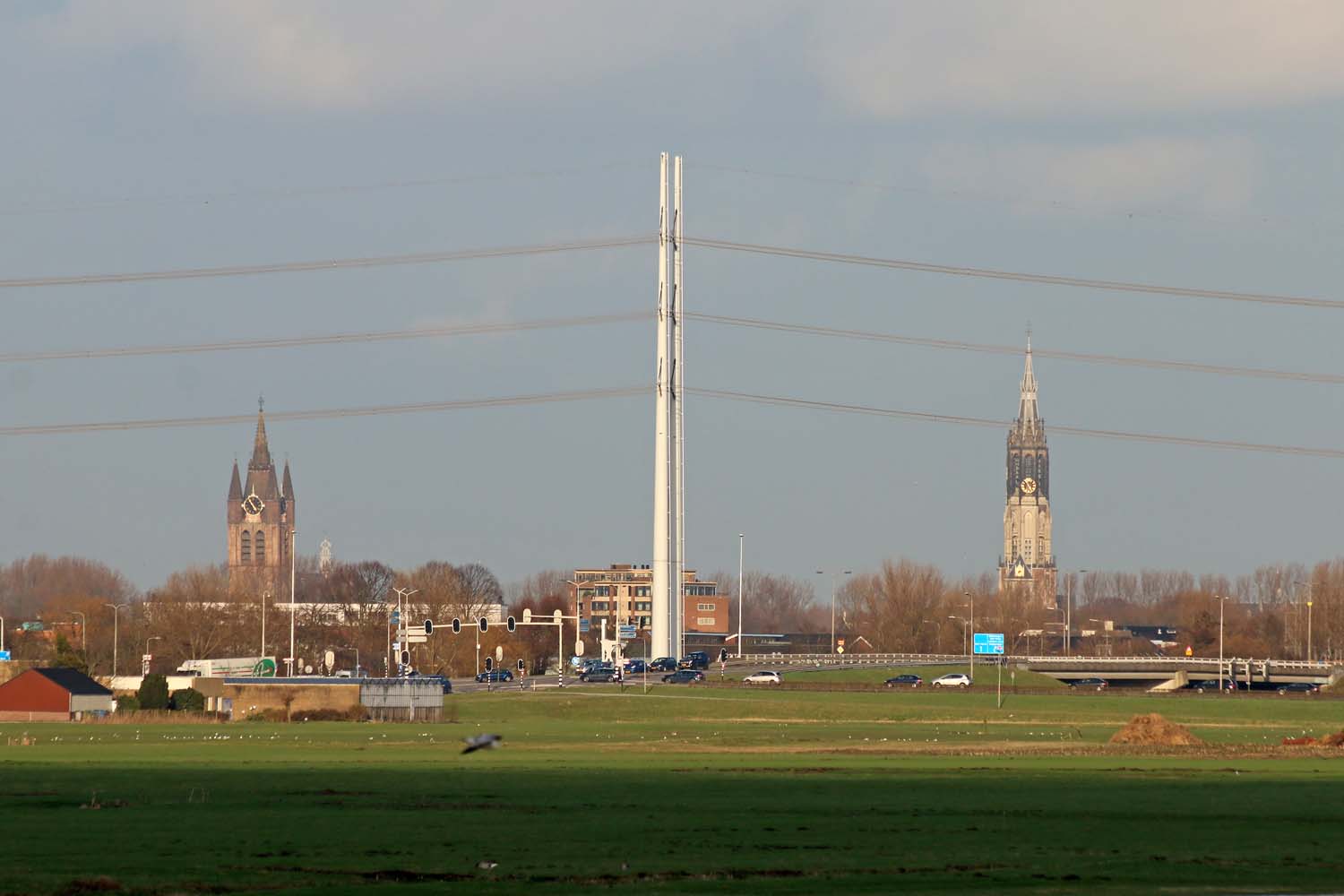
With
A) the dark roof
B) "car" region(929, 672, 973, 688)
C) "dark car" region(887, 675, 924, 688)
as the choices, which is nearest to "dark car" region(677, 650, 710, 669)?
"dark car" region(887, 675, 924, 688)

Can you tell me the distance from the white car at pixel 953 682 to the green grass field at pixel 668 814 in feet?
175

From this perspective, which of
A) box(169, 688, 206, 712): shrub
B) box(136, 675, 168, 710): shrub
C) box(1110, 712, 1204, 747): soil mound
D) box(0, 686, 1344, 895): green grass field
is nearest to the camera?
box(0, 686, 1344, 895): green grass field

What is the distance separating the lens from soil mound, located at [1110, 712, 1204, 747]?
78375 mm

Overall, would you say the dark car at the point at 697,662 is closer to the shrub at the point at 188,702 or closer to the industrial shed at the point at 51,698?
the shrub at the point at 188,702

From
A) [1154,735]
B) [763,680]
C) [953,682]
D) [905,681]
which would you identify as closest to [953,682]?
[953,682]

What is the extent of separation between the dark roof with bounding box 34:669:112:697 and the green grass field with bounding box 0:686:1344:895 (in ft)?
86.9

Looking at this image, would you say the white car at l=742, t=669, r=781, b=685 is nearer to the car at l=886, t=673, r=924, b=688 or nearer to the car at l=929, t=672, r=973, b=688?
the car at l=886, t=673, r=924, b=688

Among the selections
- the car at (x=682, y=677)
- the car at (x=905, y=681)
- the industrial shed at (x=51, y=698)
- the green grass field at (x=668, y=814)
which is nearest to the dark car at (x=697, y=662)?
the car at (x=682, y=677)

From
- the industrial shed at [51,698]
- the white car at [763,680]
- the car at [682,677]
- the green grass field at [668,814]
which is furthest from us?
the white car at [763,680]

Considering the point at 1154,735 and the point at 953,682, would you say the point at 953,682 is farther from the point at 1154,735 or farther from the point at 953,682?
the point at 1154,735

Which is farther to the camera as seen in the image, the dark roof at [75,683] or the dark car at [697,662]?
the dark car at [697,662]

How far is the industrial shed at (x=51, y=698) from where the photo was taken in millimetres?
113750

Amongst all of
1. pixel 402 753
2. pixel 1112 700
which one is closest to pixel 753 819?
pixel 402 753

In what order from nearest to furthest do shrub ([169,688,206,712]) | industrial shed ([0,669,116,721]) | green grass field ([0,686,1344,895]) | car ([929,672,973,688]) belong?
green grass field ([0,686,1344,895]), industrial shed ([0,669,116,721]), shrub ([169,688,206,712]), car ([929,672,973,688])
